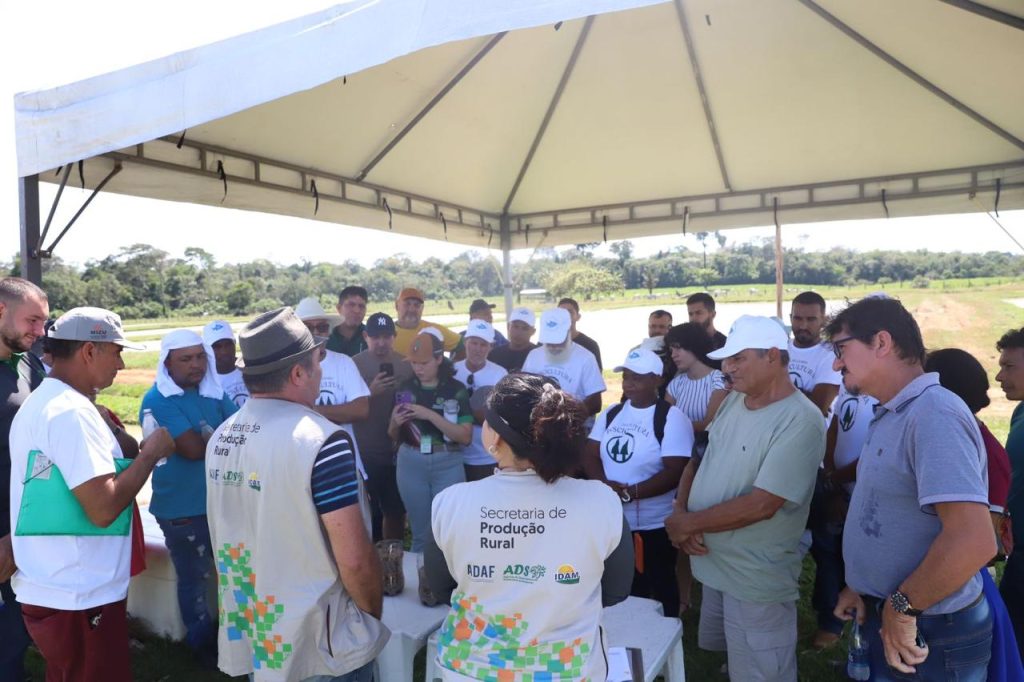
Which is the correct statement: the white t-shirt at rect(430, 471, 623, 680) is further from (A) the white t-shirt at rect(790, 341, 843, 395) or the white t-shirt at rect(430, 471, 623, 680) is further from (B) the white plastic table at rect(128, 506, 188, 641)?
(A) the white t-shirt at rect(790, 341, 843, 395)

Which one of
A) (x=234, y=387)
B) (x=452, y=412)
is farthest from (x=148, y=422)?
(x=452, y=412)

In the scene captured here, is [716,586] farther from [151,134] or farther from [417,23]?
[151,134]

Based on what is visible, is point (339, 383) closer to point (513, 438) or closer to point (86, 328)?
point (86, 328)

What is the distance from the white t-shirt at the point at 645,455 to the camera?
295 cm

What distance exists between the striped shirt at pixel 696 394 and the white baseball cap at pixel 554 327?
83cm

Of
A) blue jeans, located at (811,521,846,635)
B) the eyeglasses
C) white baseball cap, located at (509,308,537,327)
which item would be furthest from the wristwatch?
white baseball cap, located at (509,308,537,327)

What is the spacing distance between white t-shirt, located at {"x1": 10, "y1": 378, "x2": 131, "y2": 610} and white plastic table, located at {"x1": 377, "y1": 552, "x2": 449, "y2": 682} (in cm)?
96

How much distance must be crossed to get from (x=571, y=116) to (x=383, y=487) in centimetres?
359

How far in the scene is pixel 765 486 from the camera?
7.11 feet

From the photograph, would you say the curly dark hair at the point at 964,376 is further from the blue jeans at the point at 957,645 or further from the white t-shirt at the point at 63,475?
the white t-shirt at the point at 63,475

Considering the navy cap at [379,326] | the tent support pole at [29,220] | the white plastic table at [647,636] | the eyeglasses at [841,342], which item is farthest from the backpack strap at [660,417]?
the tent support pole at [29,220]

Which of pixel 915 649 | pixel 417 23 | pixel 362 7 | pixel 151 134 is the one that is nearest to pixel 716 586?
pixel 915 649

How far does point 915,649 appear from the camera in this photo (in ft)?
5.28

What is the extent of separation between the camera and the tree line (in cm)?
4688
